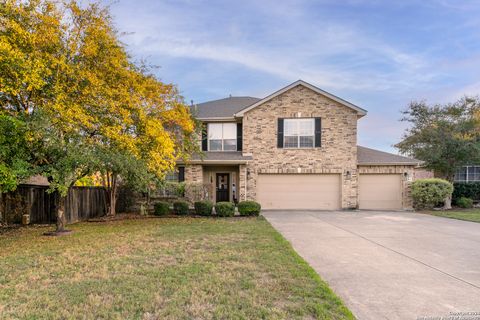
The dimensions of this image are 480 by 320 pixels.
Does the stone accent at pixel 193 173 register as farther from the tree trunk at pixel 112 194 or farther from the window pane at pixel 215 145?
the tree trunk at pixel 112 194

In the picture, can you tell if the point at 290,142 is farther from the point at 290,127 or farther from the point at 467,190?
the point at 467,190

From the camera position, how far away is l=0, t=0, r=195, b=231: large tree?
787cm

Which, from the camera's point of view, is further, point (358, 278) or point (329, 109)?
point (329, 109)

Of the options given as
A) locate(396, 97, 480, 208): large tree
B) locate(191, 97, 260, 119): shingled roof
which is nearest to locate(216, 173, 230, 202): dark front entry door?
locate(191, 97, 260, 119): shingled roof

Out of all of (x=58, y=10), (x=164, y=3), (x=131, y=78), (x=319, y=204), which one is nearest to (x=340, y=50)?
(x=319, y=204)

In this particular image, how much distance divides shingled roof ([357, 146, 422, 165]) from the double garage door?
830mm

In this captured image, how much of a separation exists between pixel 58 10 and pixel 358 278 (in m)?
10.6

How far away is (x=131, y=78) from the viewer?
975cm

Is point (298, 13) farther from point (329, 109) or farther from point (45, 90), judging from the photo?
point (45, 90)

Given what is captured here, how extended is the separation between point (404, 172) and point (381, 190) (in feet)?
5.33

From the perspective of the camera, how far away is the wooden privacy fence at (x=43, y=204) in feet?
35.7

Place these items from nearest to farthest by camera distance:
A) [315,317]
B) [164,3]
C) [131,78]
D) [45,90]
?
1. [315,317]
2. [45,90]
3. [131,78]
4. [164,3]

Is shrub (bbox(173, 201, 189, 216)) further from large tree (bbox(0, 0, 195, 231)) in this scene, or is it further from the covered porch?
large tree (bbox(0, 0, 195, 231))

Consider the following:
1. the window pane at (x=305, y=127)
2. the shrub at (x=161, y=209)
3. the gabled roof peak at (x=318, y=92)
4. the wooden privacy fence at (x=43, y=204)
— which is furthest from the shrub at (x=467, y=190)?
the wooden privacy fence at (x=43, y=204)
